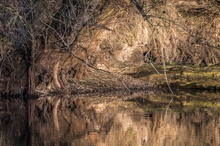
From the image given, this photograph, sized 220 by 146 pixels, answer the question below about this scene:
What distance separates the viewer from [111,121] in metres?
14.7

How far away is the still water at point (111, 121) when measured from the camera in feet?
39.2

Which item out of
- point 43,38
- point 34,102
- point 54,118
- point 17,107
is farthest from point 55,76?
point 54,118

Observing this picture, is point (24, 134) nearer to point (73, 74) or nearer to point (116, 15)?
point (116, 15)

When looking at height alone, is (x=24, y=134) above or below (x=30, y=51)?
below

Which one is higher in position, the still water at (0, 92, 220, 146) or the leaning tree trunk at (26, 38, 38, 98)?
the leaning tree trunk at (26, 38, 38, 98)

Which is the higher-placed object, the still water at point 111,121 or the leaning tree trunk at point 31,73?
the leaning tree trunk at point 31,73

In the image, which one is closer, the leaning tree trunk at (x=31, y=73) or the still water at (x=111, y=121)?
the still water at (x=111, y=121)

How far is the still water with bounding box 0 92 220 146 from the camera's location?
471 inches

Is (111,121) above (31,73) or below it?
below

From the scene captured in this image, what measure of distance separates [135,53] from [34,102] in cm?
947

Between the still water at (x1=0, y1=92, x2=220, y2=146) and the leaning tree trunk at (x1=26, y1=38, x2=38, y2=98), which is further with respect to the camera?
the leaning tree trunk at (x1=26, y1=38, x2=38, y2=98)

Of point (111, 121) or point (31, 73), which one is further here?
point (31, 73)

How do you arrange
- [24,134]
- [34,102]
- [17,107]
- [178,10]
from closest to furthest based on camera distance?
1. [24,134]
2. [17,107]
3. [34,102]
4. [178,10]

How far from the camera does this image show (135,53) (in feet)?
91.3
